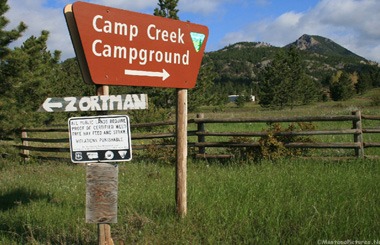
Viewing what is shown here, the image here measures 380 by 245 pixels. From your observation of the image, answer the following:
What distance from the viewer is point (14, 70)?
9.39 metres

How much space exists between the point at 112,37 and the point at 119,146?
3.57 ft

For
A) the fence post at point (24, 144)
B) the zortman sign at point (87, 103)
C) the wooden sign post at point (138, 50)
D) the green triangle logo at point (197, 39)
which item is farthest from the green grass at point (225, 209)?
the fence post at point (24, 144)

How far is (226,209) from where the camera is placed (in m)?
4.04

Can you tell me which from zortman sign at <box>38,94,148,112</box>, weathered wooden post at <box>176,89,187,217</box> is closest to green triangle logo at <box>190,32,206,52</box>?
weathered wooden post at <box>176,89,187,217</box>

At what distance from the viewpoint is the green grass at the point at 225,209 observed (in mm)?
3477

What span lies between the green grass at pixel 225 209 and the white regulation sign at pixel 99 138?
96 cm

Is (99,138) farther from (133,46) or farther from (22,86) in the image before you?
(22,86)

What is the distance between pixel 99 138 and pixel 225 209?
1.77m

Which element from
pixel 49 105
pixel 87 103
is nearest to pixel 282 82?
pixel 87 103

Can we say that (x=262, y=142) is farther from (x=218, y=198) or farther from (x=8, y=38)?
(x=8, y=38)

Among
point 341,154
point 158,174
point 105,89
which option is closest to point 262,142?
point 341,154

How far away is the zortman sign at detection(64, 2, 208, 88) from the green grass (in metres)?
1.48

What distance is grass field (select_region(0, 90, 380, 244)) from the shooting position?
346 centimetres

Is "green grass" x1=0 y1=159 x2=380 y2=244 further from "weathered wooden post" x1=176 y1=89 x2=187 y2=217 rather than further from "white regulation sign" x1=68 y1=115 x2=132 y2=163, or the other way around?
"white regulation sign" x1=68 y1=115 x2=132 y2=163
